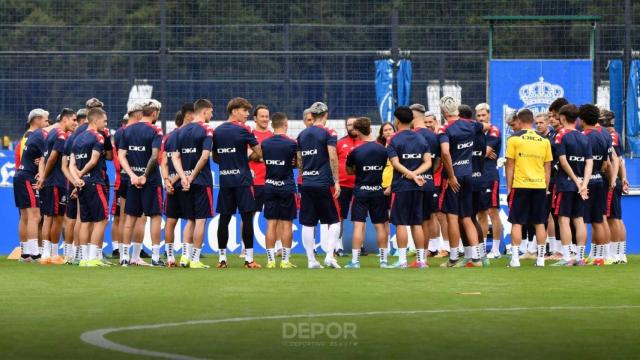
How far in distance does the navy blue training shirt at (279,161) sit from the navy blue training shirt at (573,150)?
315cm

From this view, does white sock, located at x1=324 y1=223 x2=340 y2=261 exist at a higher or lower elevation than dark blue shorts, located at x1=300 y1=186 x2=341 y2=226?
lower

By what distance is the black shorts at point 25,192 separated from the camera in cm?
1944

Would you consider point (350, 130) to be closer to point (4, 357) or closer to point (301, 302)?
point (301, 302)

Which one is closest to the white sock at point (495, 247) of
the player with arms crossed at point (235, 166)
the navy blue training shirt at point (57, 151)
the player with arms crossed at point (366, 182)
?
the player with arms crossed at point (366, 182)

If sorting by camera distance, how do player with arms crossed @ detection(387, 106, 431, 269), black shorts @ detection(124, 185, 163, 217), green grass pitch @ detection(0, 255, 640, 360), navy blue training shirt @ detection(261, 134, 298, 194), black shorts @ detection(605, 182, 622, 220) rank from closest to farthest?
green grass pitch @ detection(0, 255, 640, 360)
player with arms crossed @ detection(387, 106, 431, 269)
navy blue training shirt @ detection(261, 134, 298, 194)
black shorts @ detection(124, 185, 163, 217)
black shorts @ detection(605, 182, 622, 220)

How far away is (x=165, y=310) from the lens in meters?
11.6

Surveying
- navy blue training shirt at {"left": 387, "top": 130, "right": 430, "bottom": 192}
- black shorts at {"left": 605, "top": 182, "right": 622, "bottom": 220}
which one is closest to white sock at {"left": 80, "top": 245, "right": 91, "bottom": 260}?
navy blue training shirt at {"left": 387, "top": 130, "right": 430, "bottom": 192}

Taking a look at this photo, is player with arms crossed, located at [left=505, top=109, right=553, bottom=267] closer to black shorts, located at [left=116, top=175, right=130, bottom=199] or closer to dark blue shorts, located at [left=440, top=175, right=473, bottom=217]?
dark blue shorts, located at [left=440, top=175, right=473, bottom=217]

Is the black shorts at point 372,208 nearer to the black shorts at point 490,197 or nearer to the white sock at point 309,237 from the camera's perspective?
the white sock at point 309,237

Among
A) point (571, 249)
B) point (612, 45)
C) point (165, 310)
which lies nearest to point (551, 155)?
point (571, 249)

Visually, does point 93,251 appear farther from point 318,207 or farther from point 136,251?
point 318,207

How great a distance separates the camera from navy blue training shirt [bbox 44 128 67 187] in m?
18.4

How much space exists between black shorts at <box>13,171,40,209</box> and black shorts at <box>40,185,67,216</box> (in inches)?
16.0

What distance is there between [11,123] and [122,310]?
18236 mm
